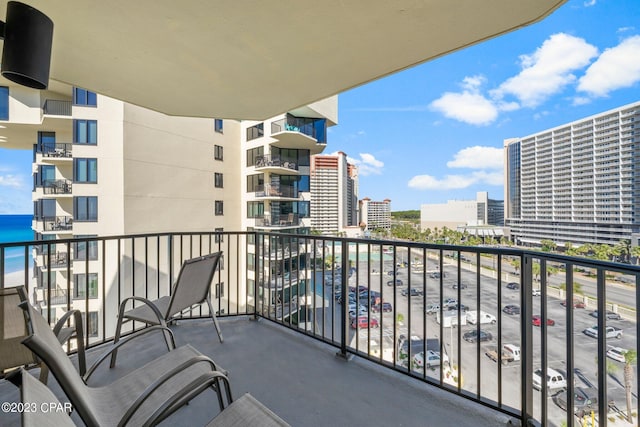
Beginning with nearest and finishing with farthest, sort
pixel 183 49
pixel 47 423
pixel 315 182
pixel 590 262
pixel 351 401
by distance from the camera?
pixel 47 423, pixel 590 262, pixel 351 401, pixel 183 49, pixel 315 182

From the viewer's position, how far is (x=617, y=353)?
1270mm

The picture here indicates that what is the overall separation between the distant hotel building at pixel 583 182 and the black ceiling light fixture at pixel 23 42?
29868 millimetres

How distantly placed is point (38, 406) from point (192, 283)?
5.85 ft

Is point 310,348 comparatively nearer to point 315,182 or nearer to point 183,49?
point 183,49

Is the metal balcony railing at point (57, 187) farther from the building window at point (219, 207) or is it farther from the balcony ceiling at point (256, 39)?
the balcony ceiling at point (256, 39)

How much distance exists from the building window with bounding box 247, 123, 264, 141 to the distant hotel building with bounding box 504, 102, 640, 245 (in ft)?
82.0

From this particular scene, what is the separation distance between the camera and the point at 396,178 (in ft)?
164

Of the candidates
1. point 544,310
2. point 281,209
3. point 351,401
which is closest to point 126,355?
point 351,401

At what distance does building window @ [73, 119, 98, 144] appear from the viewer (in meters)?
10.3

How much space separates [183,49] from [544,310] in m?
2.82

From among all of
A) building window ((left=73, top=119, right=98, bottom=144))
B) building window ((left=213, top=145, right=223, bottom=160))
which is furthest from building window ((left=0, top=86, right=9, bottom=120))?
building window ((left=213, top=145, right=223, bottom=160))

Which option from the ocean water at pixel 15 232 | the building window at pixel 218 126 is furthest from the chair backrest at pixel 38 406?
the ocean water at pixel 15 232

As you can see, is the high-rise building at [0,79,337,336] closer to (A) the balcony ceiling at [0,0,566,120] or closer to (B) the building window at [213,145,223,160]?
(B) the building window at [213,145,223,160]

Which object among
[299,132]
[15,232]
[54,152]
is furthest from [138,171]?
[15,232]
